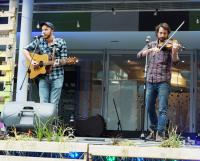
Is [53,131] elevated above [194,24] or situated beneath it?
situated beneath

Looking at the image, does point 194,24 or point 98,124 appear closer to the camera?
point 98,124

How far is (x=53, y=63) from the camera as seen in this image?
5.28 metres

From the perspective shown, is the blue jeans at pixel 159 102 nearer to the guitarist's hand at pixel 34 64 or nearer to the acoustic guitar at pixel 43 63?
the acoustic guitar at pixel 43 63

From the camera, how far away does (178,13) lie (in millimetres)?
8227

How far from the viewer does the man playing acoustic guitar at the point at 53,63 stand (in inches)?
208

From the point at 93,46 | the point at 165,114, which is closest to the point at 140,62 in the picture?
the point at 93,46

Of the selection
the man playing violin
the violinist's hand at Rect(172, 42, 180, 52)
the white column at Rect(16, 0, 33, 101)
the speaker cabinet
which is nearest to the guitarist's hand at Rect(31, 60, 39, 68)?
the white column at Rect(16, 0, 33, 101)

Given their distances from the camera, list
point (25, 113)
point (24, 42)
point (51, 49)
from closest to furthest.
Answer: point (25, 113)
point (51, 49)
point (24, 42)

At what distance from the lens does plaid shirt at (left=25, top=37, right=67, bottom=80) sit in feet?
17.5

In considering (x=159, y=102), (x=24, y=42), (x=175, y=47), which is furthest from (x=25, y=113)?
(x=24, y=42)

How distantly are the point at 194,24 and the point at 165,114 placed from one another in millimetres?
4001

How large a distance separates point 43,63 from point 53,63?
13 centimetres

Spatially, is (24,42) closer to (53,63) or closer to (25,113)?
(53,63)

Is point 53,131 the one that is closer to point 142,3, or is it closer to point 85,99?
point 142,3
